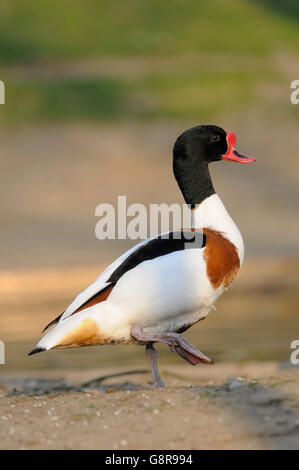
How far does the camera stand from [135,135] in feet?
64.3

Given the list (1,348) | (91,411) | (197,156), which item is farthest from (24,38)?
(91,411)

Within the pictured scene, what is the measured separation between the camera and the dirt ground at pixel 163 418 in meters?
4.34

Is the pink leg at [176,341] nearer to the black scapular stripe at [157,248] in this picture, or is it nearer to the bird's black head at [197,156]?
the black scapular stripe at [157,248]

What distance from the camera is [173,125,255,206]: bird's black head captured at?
6266mm

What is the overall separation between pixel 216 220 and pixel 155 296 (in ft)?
2.30

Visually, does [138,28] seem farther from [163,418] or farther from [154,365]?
[163,418]

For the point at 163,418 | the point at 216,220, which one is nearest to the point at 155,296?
the point at 216,220

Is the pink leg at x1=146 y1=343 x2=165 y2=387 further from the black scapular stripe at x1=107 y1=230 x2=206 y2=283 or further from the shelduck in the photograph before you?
the black scapular stripe at x1=107 y1=230 x2=206 y2=283

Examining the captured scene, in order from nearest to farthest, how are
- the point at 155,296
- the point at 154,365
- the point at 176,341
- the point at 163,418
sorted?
1. the point at 163,418
2. the point at 155,296
3. the point at 176,341
4. the point at 154,365

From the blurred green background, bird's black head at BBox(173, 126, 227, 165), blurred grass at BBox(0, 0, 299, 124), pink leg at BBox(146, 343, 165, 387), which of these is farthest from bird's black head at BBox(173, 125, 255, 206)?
blurred grass at BBox(0, 0, 299, 124)

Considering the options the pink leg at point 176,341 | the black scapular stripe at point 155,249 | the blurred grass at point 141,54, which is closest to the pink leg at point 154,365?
the pink leg at point 176,341

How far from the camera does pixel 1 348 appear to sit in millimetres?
8273

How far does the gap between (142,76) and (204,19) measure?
3.58m
